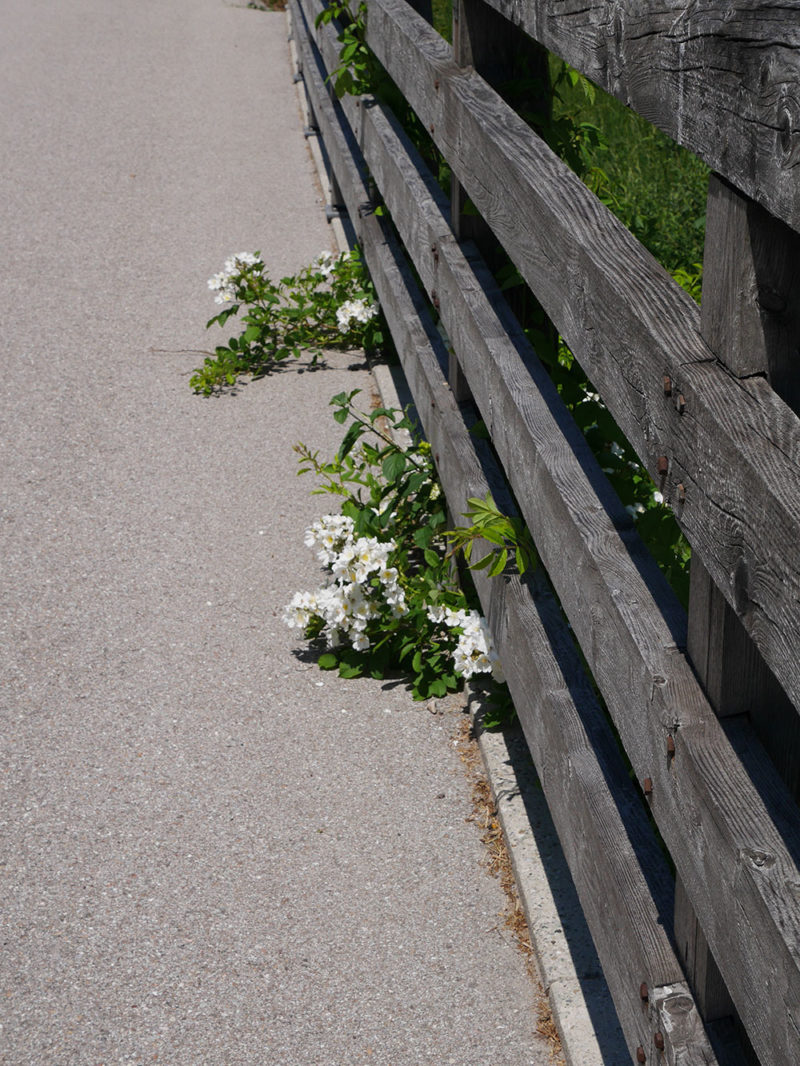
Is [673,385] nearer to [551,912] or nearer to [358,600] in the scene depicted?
[551,912]

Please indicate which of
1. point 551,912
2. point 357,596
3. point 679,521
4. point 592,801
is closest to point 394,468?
point 357,596

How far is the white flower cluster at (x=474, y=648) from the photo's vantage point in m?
3.14

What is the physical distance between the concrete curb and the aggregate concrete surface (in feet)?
0.30

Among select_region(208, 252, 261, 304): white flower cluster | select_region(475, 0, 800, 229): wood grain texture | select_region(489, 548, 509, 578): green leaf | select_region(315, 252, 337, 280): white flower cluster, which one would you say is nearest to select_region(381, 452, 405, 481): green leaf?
select_region(489, 548, 509, 578): green leaf

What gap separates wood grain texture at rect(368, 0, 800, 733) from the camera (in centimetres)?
127

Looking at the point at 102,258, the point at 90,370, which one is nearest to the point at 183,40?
the point at 102,258

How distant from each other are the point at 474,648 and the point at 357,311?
2.96 metres

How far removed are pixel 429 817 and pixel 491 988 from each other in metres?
0.59

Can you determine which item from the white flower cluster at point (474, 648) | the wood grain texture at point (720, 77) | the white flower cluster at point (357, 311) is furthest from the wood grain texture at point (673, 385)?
the white flower cluster at point (357, 311)

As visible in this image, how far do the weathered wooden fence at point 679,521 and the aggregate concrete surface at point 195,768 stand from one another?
0.53 metres

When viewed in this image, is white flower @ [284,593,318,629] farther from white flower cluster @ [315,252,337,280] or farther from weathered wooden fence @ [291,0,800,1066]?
white flower cluster @ [315,252,337,280]

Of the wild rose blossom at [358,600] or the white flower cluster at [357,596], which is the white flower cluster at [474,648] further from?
the white flower cluster at [357,596]

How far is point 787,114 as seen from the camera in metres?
1.16

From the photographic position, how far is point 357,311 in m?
5.77
